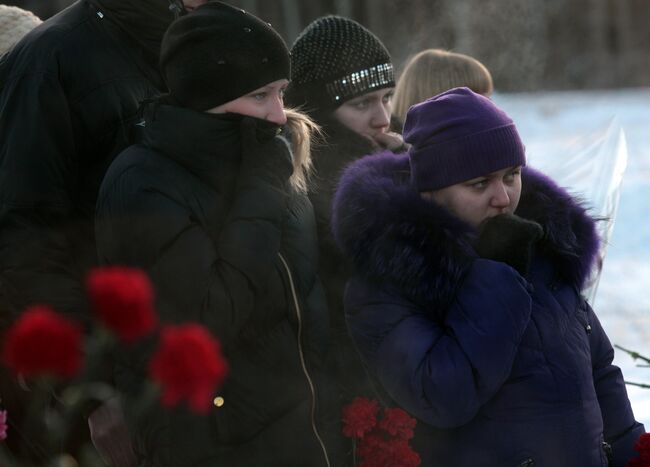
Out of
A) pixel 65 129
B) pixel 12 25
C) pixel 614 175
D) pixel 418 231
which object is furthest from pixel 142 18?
pixel 614 175

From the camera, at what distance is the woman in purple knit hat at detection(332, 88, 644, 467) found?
88.0 inches

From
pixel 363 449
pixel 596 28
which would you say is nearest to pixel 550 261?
pixel 363 449

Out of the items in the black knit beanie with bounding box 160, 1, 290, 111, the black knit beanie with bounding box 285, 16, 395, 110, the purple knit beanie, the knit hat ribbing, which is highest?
the black knit beanie with bounding box 160, 1, 290, 111

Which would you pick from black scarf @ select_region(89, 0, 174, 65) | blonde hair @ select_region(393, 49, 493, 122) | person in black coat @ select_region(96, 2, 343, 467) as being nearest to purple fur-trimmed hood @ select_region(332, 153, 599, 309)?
person in black coat @ select_region(96, 2, 343, 467)

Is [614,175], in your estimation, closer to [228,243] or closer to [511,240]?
[511,240]

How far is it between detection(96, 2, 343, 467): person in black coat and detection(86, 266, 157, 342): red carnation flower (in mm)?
Answer: 1004

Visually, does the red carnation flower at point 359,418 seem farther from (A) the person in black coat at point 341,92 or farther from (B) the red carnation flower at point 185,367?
(B) the red carnation flower at point 185,367

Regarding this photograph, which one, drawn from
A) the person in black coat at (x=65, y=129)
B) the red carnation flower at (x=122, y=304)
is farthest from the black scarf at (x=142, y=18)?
the red carnation flower at (x=122, y=304)

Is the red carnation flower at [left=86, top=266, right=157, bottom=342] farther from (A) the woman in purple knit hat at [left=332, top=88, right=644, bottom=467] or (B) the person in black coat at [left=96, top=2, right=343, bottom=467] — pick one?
(A) the woman in purple knit hat at [left=332, top=88, right=644, bottom=467]

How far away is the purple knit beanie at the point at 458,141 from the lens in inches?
93.0

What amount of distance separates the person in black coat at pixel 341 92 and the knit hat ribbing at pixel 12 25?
755 mm

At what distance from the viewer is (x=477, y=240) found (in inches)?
92.6

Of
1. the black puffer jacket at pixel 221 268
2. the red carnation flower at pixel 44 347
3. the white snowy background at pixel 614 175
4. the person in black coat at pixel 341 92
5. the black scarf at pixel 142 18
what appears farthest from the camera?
the white snowy background at pixel 614 175

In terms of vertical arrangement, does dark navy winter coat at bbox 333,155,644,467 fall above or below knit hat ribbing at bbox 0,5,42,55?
below
